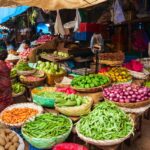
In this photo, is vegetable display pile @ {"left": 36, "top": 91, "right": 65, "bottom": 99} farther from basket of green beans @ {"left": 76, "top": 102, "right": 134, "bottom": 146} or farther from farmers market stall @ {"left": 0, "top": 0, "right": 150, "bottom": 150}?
basket of green beans @ {"left": 76, "top": 102, "right": 134, "bottom": 146}

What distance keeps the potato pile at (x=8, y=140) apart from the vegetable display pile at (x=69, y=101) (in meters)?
0.88

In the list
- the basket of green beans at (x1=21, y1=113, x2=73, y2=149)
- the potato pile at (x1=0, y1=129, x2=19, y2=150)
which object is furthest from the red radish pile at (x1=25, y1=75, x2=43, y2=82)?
the potato pile at (x1=0, y1=129, x2=19, y2=150)

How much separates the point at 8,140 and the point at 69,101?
3.62 feet

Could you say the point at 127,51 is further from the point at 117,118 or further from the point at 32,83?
the point at 117,118

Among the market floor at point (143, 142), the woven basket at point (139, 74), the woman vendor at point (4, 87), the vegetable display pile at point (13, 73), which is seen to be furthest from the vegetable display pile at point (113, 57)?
the woman vendor at point (4, 87)

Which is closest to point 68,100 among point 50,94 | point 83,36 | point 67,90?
point 50,94

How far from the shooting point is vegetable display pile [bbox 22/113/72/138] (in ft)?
11.2

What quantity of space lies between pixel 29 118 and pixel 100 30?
557 centimetres

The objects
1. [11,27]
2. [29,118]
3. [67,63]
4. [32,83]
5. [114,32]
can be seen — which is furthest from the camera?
[11,27]

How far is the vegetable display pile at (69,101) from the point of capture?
402 centimetres

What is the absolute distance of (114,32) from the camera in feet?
30.7

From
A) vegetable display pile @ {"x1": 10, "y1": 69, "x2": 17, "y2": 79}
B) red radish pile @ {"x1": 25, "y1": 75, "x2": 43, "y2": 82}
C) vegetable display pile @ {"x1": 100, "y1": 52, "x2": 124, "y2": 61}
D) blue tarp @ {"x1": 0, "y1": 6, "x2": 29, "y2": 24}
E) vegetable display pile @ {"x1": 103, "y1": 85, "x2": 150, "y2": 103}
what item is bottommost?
red radish pile @ {"x1": 25, "y1": 75, "x2": 43, "y2": 82}

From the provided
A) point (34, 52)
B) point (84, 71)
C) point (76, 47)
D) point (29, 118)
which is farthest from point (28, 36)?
point (29, 118)

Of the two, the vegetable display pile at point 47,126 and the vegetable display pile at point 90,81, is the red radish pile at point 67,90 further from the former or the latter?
the vegetable display pile at point 47,126
